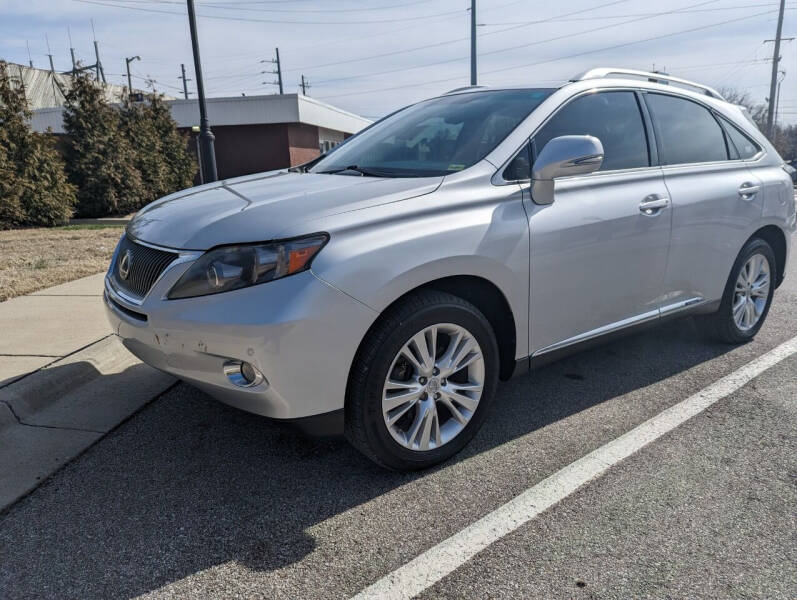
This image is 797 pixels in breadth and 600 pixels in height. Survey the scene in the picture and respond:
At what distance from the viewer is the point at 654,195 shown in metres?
3.69

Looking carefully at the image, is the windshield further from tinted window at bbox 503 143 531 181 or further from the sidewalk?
the sidewalk

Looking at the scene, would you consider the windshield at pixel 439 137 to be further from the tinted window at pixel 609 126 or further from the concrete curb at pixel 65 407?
the concrete curb at pixel 65 407

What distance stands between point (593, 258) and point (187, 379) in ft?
6.88

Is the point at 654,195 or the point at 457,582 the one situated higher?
the point at 654,195

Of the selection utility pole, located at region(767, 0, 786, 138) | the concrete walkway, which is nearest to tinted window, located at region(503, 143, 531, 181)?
the concrete walkway

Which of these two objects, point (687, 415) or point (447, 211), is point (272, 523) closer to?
point (447, 211)

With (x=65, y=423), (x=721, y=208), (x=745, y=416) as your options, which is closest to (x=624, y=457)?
(x=745, y=416)

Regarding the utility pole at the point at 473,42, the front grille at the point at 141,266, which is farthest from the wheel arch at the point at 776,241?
the utility pole at the point at 473,42

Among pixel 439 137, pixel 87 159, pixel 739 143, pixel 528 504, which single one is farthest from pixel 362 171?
pixel 87 159

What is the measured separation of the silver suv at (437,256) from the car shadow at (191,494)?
Result: 0.38 meters

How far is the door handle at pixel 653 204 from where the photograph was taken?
3.61 meters

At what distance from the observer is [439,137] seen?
3.58 m

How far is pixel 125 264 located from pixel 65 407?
1.16 m

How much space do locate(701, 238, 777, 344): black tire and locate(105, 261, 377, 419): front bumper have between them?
3029 mm
